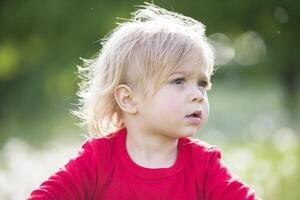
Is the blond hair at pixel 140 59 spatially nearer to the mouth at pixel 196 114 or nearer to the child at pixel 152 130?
the child at pixel 152 130

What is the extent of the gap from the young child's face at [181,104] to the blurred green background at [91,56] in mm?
3186

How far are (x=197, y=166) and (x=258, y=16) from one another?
7696mm

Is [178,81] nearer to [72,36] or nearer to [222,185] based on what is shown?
[222,185]

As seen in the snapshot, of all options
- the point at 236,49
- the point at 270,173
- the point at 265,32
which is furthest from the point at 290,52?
the point at 270,173

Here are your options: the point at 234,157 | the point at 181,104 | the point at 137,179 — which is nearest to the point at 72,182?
the point at 137,179

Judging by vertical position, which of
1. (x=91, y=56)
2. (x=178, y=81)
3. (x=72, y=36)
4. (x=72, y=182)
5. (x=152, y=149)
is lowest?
(x=72, y=182)

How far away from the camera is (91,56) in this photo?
1134 centimetres

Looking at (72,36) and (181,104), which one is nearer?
(181,104)

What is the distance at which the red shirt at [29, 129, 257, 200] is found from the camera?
3.30m

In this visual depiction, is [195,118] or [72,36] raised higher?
[72,36]

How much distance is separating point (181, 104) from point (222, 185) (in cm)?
38

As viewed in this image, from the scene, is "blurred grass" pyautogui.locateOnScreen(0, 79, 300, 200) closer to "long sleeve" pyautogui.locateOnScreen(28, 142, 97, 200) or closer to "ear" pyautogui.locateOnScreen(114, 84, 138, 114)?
"ear" pyautogui.locateOnScreen(114, 84, 138, 114)

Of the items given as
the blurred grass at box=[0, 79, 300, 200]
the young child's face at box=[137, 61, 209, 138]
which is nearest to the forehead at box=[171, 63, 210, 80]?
the young child's face at box=[137, 61, 209, 138]

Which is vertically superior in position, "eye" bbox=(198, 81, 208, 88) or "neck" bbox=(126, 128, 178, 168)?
"eye" bbox=(198, 81, 208, 88)
